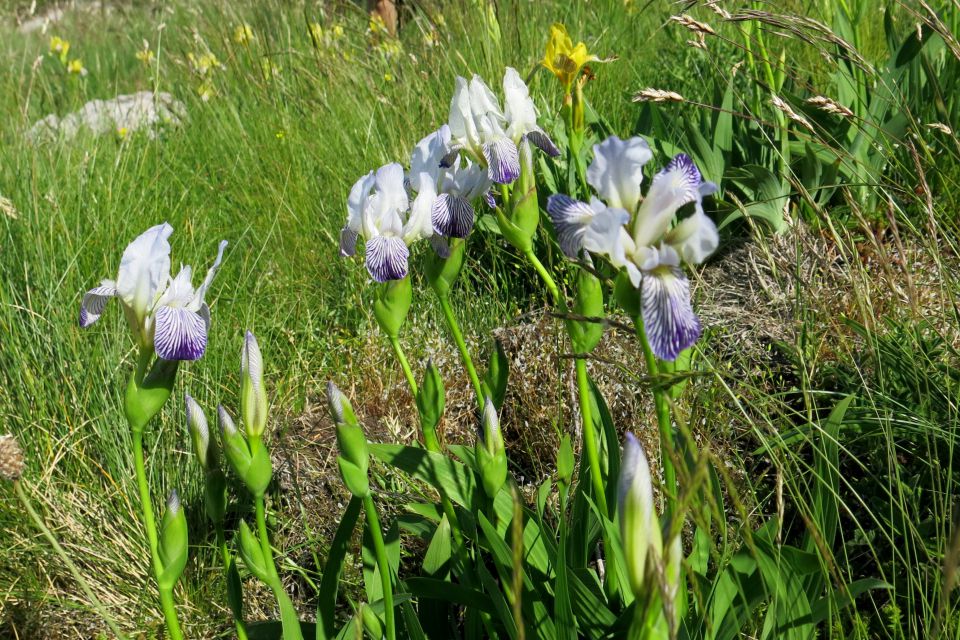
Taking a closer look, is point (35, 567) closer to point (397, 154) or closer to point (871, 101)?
point (397, 154)

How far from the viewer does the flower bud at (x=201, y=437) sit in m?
1.22

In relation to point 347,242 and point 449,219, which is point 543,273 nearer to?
point 449,219

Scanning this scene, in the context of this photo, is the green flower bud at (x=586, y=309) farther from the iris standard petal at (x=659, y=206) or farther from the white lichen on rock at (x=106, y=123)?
the white lichen on rock at (x=106, y=123)

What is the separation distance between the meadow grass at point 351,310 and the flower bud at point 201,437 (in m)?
0.55

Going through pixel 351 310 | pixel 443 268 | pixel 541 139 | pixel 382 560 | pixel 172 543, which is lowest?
pixel 351 310

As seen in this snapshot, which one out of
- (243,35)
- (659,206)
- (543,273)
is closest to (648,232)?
(659,206)

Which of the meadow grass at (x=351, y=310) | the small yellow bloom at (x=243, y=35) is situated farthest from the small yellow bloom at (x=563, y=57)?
the small yellow bloom at (x=243, y=35)

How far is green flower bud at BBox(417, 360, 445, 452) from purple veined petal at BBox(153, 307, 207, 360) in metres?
0.36

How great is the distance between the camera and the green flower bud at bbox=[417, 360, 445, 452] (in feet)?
4.49

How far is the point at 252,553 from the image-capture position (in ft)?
4.03

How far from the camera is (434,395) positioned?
138cm

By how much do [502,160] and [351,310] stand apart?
4.11 ft

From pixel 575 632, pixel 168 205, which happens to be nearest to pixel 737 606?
pixel 575 632

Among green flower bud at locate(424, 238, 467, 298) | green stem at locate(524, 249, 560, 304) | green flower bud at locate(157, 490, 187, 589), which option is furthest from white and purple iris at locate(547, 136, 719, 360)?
green flower bud at locate(157, 490, 187, 589)
